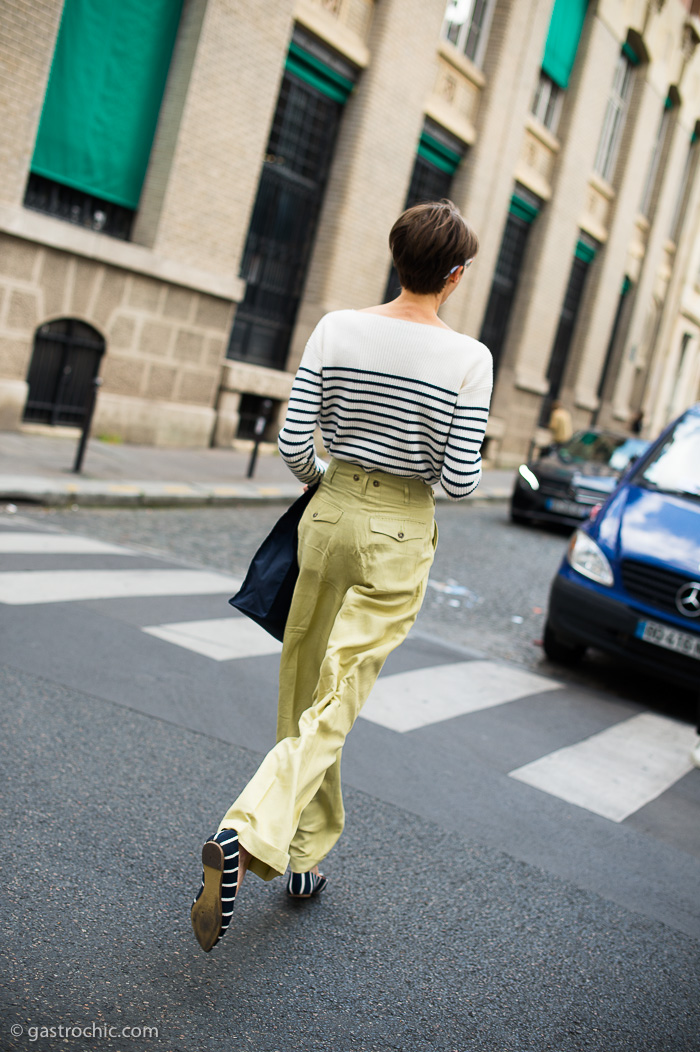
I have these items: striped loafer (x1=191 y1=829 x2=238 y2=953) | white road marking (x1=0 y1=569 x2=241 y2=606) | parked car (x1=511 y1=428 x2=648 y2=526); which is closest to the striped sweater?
striped loafer (x1=191 y1=829 x2=238 y2=953)

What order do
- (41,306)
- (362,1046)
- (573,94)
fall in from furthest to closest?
(573,94), (41,306), (362,1046)

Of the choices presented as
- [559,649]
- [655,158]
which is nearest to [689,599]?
[559,649]

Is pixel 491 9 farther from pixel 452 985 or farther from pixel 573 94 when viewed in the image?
pixel 452 985

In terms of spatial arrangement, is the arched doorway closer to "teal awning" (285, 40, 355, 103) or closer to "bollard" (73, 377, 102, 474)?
"bollard" (73, 377, 102, 474)

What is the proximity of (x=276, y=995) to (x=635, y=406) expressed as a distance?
107 ft

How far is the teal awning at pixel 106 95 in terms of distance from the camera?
11.8 m

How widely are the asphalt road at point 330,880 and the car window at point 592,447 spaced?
31.1 feet

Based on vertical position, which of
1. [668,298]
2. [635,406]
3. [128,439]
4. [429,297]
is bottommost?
[128,439]

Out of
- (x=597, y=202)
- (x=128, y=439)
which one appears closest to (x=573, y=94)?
(x=597, y=202)

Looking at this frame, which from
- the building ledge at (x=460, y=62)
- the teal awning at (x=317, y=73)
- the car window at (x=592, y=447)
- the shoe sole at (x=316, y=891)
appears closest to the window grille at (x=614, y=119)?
the building ledge at (x=460, y=62)

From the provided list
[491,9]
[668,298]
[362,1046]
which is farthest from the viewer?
[668,298]

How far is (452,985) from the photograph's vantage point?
112 inches

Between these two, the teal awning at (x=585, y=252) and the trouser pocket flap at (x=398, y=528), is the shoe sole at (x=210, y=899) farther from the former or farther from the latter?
Answer: the teal awning at (x=585, y=252)

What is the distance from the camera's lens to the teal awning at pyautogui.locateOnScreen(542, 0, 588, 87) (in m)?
21.2
